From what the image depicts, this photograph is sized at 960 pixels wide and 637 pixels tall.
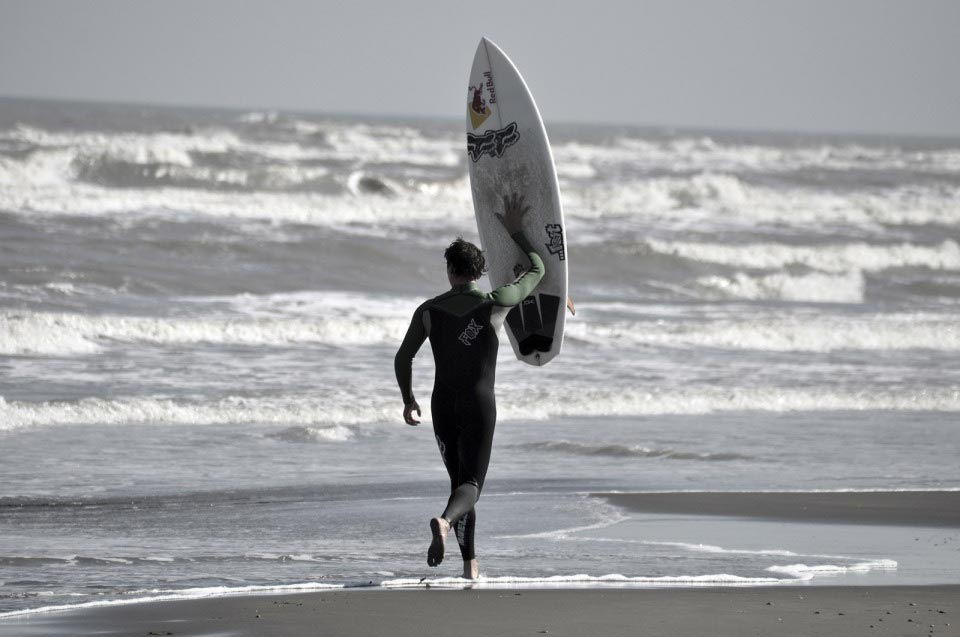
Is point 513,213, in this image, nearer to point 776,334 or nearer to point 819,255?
point 776,334

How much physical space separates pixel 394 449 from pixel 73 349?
3.99 m

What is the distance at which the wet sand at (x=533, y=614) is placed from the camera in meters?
4.17

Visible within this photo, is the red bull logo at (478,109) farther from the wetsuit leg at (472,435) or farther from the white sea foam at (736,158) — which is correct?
the white sea foam at (736,158)

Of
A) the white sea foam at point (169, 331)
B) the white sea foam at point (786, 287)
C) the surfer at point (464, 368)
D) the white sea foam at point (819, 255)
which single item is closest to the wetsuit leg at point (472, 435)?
the surfer at point (464, 368)

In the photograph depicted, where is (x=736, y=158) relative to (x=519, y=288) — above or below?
above

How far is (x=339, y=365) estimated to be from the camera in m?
10.6

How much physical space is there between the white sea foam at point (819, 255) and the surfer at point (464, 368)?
1569 centimetres

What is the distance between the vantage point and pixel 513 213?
6.33 m

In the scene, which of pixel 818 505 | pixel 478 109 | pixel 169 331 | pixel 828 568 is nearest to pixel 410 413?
pixel 828 568

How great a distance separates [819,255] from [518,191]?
1629 cm

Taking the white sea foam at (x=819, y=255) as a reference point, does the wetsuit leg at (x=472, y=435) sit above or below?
below

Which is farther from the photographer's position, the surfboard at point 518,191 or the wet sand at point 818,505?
the surfboard at point 518,191

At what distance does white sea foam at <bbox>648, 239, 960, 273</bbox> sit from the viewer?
828 inches

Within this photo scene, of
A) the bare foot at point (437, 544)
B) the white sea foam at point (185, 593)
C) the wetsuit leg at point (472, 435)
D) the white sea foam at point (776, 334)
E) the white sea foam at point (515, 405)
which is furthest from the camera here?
the white sea foam at point (776, 334)
